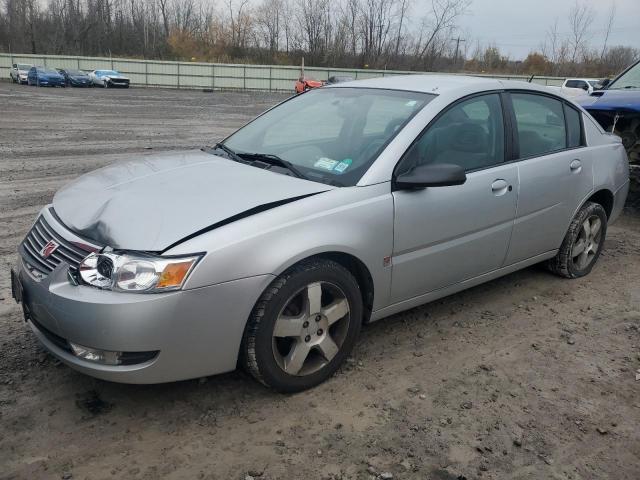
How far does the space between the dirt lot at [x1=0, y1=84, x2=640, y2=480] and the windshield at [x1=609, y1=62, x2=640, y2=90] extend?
15.1 feet

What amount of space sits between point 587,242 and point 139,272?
392 cm

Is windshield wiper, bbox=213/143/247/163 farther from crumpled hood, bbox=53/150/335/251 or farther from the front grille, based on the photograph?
the front grille

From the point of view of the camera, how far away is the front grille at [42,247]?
2688 millimetres

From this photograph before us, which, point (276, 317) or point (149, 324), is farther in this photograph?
point (276, 317)

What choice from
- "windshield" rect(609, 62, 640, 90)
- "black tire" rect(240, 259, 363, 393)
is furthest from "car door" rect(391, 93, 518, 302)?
"windshield" rect(609, 62, 640, 90)

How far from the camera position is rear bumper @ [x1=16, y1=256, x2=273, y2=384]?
2461 millimetres

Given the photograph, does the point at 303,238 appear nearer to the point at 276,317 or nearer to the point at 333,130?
the point at 276,317

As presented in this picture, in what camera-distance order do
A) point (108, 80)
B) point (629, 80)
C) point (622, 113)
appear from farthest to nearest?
point (108, 80), point (629, 80), point (622, 113)

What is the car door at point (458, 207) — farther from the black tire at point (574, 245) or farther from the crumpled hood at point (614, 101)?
the crumpled hood at point (614, 101)

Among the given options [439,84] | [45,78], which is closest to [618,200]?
[439,84]

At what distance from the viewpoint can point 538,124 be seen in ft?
14.0

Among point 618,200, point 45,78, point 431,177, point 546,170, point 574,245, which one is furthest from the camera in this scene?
point 45,78

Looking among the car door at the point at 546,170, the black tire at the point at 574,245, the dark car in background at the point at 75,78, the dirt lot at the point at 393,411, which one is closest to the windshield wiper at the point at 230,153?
the dirt lot at the point at 393,411

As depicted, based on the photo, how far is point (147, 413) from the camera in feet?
9.25
